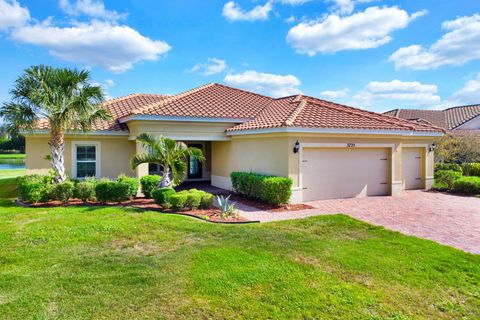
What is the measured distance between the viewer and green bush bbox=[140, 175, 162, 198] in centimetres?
1395

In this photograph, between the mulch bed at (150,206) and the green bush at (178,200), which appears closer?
the mulch bed at (150,206)

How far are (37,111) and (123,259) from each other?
9.40 meters

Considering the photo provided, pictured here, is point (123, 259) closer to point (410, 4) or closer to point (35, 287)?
point (35, 287)

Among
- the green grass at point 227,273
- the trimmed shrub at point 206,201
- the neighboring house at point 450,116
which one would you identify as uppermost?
the neighboring house at point 450,116

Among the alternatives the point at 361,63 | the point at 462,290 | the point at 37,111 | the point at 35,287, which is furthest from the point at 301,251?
the point at 361,63

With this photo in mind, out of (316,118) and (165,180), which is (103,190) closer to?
(165,180)

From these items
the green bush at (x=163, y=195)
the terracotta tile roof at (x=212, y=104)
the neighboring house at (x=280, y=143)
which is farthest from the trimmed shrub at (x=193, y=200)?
the terracotta tile roof at (x=212, y=104)

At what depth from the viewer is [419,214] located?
38.2ft

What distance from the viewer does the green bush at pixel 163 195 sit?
11.6 m

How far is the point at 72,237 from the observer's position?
330 inches

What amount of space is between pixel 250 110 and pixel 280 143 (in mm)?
5517

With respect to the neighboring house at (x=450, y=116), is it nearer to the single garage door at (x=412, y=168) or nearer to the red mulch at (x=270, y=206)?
the single garage door at (x=412, y=168)

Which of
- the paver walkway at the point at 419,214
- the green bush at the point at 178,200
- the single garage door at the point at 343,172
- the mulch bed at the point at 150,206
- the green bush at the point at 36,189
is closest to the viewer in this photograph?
the paver walkway at the point at 419,214

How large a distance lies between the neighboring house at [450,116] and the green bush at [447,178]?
17759mm
